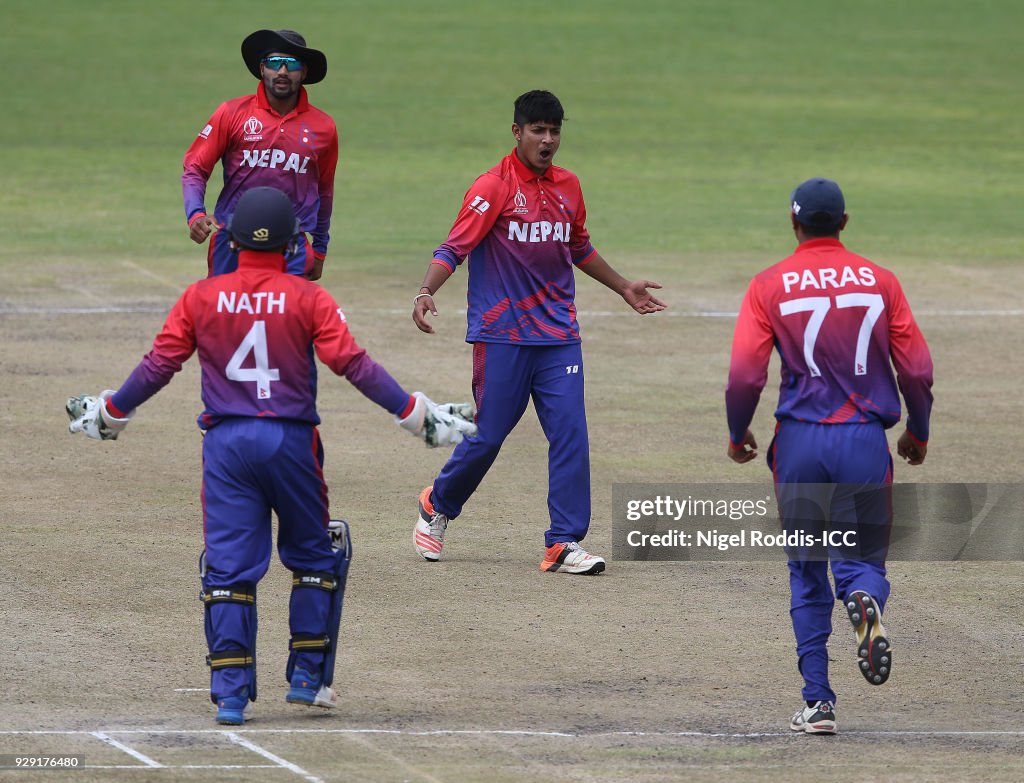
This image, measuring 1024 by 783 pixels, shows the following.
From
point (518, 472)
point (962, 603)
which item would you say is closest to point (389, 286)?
point (518, 472)

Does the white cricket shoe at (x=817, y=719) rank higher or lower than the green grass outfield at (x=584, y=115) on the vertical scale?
lower

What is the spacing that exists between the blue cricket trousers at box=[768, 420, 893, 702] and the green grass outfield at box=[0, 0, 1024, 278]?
1278 cm

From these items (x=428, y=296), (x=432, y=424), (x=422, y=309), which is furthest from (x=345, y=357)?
(x=428, y=296)

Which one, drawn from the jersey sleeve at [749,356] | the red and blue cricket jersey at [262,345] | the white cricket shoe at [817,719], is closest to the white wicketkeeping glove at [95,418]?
the red and blue cricket jersey at [262,345]

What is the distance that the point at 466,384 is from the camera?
51.0 feet

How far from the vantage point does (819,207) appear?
8094 mm

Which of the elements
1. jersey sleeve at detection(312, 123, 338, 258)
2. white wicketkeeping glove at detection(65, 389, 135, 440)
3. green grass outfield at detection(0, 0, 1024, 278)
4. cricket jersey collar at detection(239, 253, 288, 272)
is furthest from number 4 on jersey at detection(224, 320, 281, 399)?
green grass outfield at detection(0, 0, 1024, 278)

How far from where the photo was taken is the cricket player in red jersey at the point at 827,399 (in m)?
7.93

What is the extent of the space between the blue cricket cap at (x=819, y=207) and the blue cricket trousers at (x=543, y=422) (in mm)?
2740

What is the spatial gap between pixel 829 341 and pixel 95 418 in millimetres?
2976

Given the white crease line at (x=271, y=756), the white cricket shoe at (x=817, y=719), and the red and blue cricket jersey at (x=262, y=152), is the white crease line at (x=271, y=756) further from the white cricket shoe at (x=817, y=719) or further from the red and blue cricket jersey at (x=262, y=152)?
the red and blue cricket jersey at (x=262, y=152)

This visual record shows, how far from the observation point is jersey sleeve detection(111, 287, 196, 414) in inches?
312

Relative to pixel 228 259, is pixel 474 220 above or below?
above

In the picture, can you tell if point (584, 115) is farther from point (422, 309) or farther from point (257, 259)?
point (257, 259)
